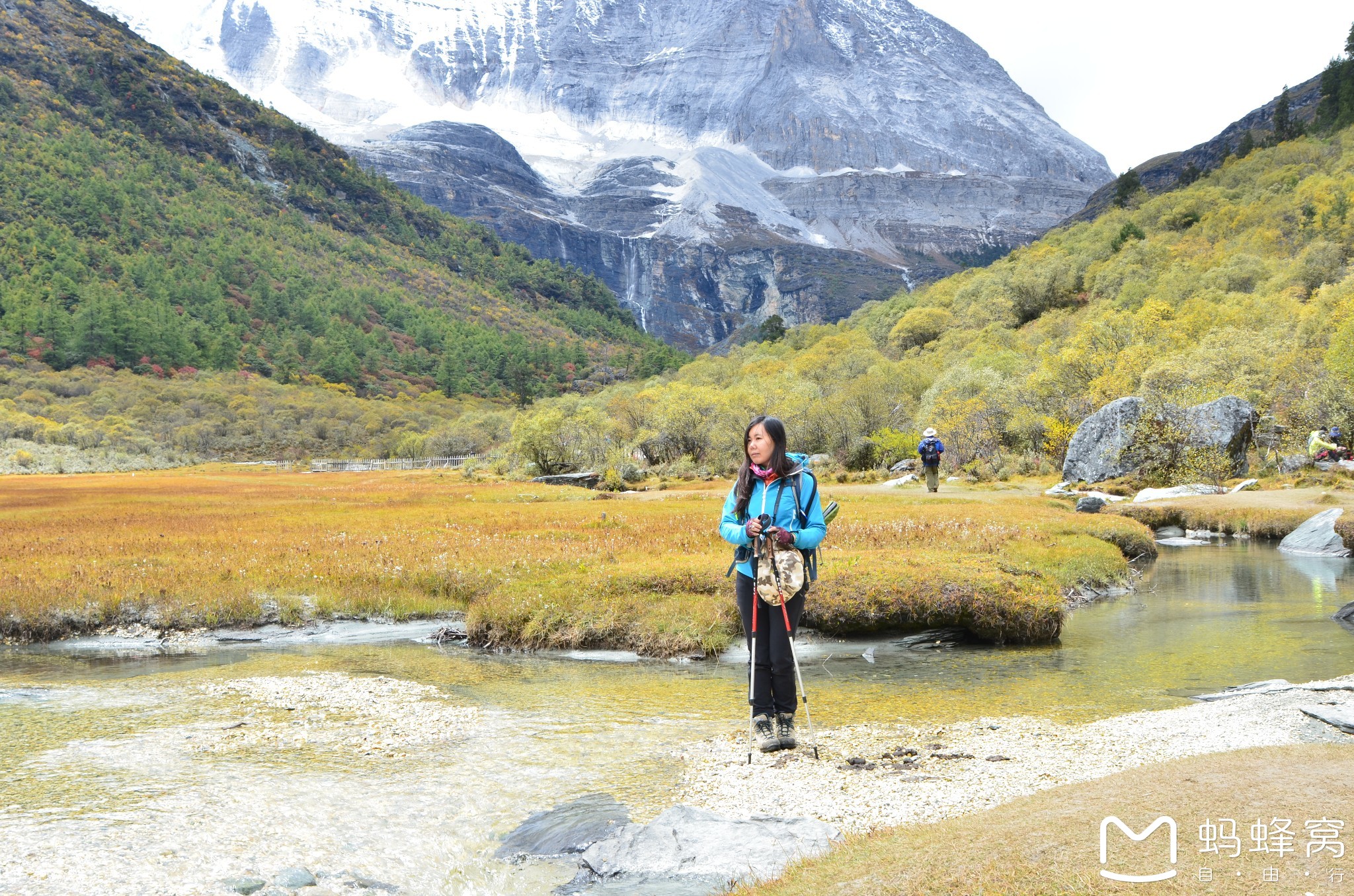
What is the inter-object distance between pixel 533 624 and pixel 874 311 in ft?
545

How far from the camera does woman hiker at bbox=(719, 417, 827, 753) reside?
9.01 metres

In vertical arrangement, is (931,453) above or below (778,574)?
above

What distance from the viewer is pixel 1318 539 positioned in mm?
26875

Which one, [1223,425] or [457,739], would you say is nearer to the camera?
[457,739]

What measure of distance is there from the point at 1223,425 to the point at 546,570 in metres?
40.1

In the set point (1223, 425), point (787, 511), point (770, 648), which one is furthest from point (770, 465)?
point (1223, 425)

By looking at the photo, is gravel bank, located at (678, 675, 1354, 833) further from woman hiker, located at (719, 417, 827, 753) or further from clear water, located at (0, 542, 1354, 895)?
clear water, located at (0, 542, 1354, 895)

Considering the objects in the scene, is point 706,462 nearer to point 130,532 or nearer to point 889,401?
point 889,401

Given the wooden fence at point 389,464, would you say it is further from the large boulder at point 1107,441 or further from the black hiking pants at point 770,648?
the black hiking pants at point 770,648

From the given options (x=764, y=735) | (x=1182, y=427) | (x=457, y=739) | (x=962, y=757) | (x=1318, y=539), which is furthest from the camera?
(x=1182, y=427)

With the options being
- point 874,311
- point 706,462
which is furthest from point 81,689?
point 874,311

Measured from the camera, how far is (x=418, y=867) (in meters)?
6.86

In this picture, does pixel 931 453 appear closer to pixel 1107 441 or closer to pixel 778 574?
pixel 1107 441

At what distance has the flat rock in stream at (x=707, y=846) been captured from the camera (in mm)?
5965
